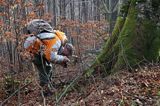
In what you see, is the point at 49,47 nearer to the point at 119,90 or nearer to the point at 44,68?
the point at 44,68

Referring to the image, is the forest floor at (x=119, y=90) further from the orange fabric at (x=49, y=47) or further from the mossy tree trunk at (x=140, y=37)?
the orange fabric at (x=49, y=47)

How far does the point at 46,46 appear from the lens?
7312 millimetres

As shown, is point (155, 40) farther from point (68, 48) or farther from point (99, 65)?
point (68, 48)

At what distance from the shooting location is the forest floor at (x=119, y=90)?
544 cm

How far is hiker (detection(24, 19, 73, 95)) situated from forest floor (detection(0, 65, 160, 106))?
0.75 metres

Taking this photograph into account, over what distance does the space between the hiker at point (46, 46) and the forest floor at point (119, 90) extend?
748 millimetres

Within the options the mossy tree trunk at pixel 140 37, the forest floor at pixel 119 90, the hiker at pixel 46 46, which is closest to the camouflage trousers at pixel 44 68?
the hiker at pixel 46 46

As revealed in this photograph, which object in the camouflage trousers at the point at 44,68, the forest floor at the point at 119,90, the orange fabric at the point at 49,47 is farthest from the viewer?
the camouflage trousers at the point at 44,68

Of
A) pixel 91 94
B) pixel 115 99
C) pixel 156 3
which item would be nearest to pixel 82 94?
pixel 91 94

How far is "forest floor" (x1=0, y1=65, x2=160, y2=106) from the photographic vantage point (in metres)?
5.44

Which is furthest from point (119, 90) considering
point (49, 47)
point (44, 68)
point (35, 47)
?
point (44, 68)

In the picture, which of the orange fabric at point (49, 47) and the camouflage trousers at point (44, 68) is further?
the camouflage trousers at point (44, 68)

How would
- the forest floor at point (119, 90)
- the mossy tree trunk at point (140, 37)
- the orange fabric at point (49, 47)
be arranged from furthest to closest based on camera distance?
the orange fabric at point (49, 47) < the mossy tree trunk at point (140, 37) < the forest floor at point (119, 90)

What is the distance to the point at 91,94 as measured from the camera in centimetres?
608
